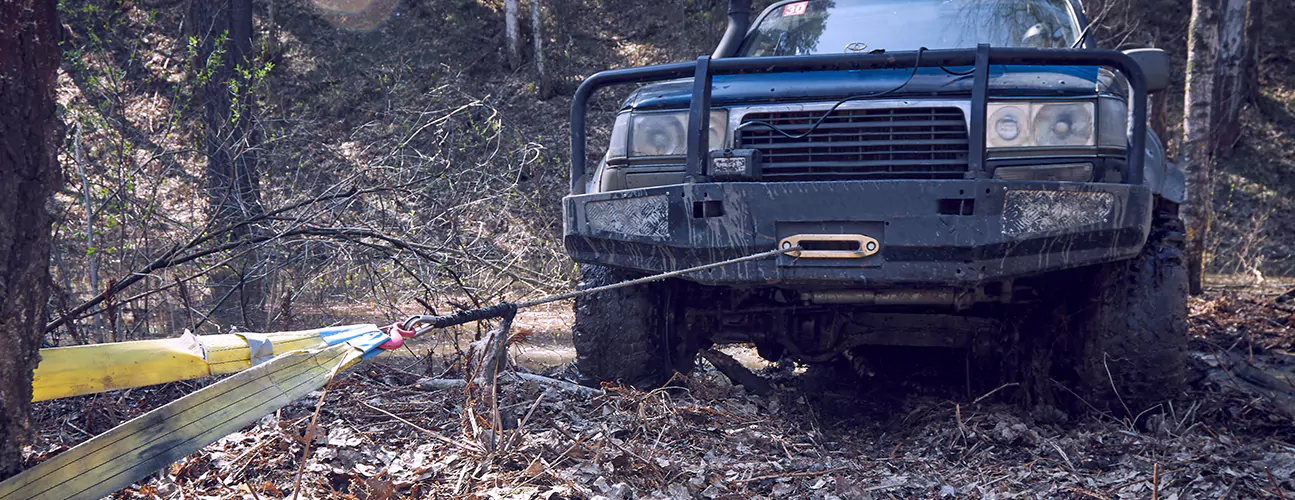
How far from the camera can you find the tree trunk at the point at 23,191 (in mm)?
2121

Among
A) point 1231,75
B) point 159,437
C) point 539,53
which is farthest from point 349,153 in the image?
A: point 1231,75

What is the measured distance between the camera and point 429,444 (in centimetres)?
299

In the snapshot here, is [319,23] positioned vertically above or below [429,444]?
above

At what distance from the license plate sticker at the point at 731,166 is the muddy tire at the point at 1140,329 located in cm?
147

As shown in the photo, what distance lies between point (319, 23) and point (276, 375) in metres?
16.8

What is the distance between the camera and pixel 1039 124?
3.37 metres

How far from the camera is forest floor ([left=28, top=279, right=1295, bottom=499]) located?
8.96ft

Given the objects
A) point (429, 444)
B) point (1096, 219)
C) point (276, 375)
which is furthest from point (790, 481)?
point (276, 375)

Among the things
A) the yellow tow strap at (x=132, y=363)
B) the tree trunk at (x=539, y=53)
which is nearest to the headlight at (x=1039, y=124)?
the yellow tow strap at (x=132, y=363)

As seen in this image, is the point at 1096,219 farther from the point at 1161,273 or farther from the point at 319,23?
the point at 319,23

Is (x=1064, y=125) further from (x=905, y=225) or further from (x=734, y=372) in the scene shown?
(x=734, y=372)

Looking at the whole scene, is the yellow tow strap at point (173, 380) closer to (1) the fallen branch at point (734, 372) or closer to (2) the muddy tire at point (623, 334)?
(2) the muddy tire at point (623, 334)

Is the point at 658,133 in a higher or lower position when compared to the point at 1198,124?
higher

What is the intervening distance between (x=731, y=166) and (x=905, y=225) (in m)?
0.66
